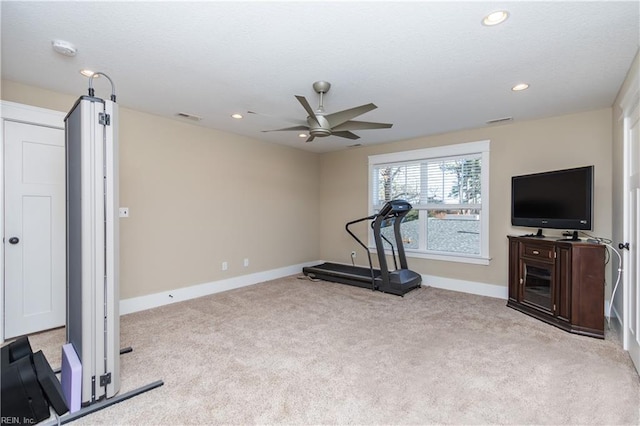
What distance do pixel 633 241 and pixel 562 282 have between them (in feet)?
2.89

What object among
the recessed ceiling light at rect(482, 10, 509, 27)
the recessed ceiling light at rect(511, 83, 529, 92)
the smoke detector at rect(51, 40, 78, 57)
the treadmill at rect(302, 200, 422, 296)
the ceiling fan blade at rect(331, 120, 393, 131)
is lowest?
the treadmill at rect(302, 200, 422, 296)

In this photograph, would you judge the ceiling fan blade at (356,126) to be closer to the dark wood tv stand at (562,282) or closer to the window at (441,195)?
the dark wood tv stand at (562,282)

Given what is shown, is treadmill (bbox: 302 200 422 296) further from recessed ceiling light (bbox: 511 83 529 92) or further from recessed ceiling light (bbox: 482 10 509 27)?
recessed ceiling light (bbox: 482 10 509 27)

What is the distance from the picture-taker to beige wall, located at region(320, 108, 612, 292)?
370 cm

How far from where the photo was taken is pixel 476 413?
1.93 metres

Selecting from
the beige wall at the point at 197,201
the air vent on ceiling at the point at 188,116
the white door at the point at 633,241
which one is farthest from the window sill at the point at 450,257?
the air vent on ceiling at the point at 188,116

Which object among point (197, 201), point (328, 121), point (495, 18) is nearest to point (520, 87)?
point (495, 18)

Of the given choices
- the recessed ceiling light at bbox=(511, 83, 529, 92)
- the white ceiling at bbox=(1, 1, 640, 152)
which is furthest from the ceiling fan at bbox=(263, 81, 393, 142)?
the recessed ceiling light at bbox=(511, 83, 529, 92)

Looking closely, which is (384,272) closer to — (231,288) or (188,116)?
(231,288)

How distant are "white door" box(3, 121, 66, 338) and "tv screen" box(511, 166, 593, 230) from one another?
529 centimetres

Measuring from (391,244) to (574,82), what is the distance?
316 centimetres

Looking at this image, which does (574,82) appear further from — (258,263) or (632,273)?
(258,263)

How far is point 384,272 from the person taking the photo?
4.66 m

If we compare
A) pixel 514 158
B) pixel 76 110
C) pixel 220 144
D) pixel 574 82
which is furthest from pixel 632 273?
pixel 220 144
